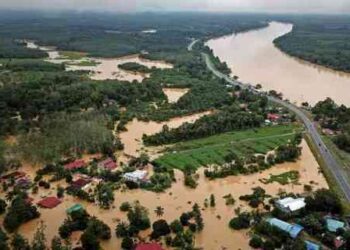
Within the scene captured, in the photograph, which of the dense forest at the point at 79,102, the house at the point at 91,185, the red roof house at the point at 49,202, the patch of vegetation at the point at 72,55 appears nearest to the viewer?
the red roof house at the point at 49,202

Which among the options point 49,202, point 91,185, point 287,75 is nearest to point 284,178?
point 91,185

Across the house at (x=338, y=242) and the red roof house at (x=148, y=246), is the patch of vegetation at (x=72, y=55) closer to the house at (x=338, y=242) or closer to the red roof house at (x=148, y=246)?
the red roof house at (x=148, y=246)

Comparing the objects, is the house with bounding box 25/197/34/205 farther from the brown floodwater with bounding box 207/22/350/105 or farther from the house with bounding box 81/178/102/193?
the brown floodwater with bounding box 207/22/350/105

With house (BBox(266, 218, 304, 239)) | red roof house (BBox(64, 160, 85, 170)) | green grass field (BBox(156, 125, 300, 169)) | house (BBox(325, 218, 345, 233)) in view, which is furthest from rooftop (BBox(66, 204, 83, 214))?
house (BBox(325, 218, 345, 233))

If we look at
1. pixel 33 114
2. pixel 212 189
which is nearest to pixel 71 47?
pixel 33 114

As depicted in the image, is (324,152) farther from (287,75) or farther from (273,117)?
(287,75)

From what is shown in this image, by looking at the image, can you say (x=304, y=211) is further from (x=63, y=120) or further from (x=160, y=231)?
(x=63, y=120)

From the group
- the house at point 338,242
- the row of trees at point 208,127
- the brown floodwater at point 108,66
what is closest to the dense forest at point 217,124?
the row of trees at point 208,127
